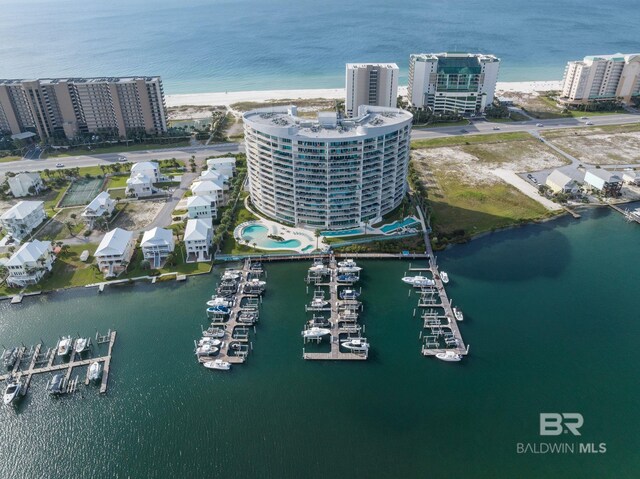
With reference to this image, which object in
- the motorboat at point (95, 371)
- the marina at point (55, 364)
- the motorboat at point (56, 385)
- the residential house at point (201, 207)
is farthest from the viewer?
the residential house at point (201, 207)

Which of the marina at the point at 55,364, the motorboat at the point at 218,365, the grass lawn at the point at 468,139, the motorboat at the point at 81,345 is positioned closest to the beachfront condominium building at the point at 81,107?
the grass lawn at the point at 468,139

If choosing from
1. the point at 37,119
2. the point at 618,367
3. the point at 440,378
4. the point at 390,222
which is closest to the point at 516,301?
the point at 618,367

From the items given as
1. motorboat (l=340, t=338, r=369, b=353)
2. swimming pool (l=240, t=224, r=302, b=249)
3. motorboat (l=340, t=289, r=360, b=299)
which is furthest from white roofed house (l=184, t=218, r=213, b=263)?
motorboat (l=340, t=338, r=369, b=353)

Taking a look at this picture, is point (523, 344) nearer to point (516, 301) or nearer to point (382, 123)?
point (516, 301)

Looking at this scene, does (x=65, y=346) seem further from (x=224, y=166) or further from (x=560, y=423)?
(x=560, y=423)

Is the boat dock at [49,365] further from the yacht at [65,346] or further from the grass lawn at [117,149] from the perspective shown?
the grass lawn at [117,149]

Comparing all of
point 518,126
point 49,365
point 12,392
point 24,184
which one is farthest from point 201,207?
point 518,126

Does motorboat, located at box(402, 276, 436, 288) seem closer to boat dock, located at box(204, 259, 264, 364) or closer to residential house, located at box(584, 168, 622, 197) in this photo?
boat dock, located at box(204, 259, 264, 364)
